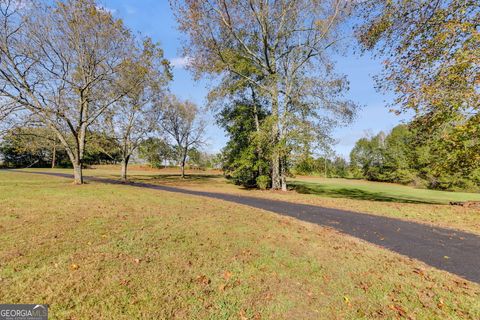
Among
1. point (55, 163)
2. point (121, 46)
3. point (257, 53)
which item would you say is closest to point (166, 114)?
point (121, 46)

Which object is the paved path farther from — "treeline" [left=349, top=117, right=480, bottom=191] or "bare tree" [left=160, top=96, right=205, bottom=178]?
"bare tree" [left=160, top=96, right=205, bottom=178]

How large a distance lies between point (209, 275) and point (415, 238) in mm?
6170

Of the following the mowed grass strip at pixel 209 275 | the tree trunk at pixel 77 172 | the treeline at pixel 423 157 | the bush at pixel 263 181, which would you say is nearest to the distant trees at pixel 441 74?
the treeline at pixel 423 157

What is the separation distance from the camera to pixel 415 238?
256 inches

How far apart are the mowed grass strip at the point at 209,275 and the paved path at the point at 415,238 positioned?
67 cm

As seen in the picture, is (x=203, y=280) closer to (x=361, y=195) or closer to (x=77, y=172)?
(x=77, y=172)

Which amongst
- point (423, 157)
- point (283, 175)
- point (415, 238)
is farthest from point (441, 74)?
point (423, 157)

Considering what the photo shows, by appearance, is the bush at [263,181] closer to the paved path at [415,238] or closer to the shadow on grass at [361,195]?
the shadow on grass at [361,195]

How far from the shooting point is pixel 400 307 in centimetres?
314

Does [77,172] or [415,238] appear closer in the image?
[415,238]

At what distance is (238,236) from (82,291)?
11.2 feet

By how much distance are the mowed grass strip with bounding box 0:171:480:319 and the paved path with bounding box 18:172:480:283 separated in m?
0.67

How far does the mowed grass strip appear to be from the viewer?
2883 millimetres

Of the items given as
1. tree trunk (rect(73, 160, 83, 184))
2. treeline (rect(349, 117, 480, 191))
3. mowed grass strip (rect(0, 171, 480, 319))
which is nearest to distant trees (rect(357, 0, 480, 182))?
treeline (rect(349, 117, 480, 191))
